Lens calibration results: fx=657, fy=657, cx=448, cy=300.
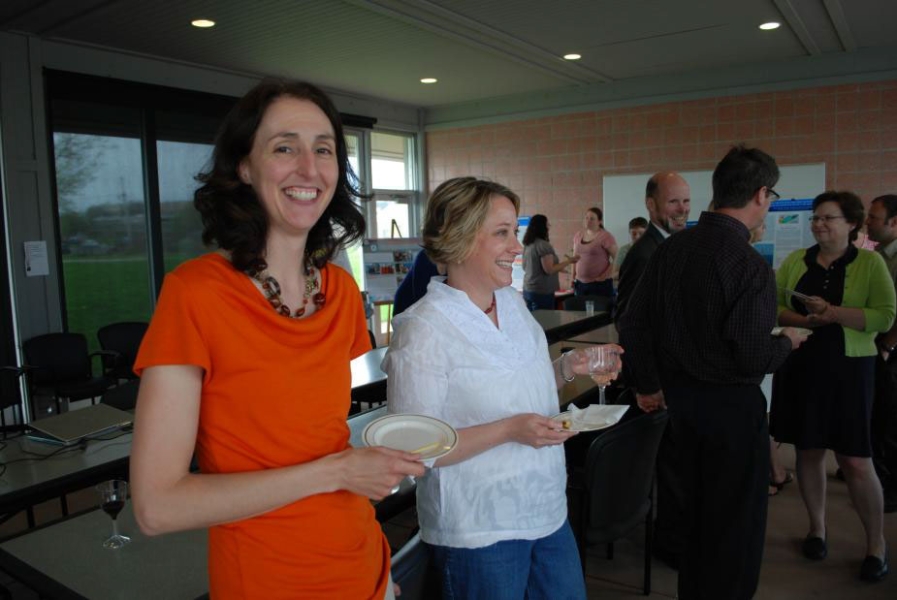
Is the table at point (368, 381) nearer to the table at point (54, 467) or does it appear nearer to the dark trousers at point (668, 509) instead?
the table at point (54, 467)

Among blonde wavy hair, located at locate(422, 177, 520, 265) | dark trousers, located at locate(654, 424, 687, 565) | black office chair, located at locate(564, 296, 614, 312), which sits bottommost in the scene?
dark trousers, located at locate(654, 424, 687, 565)

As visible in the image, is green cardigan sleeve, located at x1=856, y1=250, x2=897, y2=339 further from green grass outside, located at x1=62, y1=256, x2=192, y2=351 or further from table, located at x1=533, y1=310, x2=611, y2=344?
green grass outside, located at x1=62, y1=256, x2=192, y2=351

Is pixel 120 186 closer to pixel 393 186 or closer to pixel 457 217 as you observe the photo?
pixel 393 186

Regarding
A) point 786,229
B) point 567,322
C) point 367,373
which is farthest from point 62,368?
point 786,229

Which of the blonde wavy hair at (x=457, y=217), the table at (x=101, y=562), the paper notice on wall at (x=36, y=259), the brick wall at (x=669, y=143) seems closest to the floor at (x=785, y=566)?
the table at (x=101, y=562)

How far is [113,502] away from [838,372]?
280 cm

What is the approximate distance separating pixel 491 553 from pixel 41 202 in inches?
205

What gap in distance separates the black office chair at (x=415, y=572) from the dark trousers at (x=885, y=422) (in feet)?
9.48

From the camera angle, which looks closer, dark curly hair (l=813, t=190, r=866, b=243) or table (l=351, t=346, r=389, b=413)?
dark curly hair (l=813, t=190, r=866, b=243)

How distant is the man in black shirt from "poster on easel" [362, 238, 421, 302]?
5.13 m

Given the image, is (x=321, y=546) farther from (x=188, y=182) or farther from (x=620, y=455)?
(x=188, y=182)

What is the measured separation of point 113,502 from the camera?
1.60 meters

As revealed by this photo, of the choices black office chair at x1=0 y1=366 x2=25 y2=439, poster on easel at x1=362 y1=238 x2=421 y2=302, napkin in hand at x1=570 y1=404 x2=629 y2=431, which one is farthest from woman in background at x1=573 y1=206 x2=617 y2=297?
napkin in hand at x1=570 y1=404 x2=629 y2=431

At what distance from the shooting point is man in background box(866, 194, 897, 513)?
131 inches
